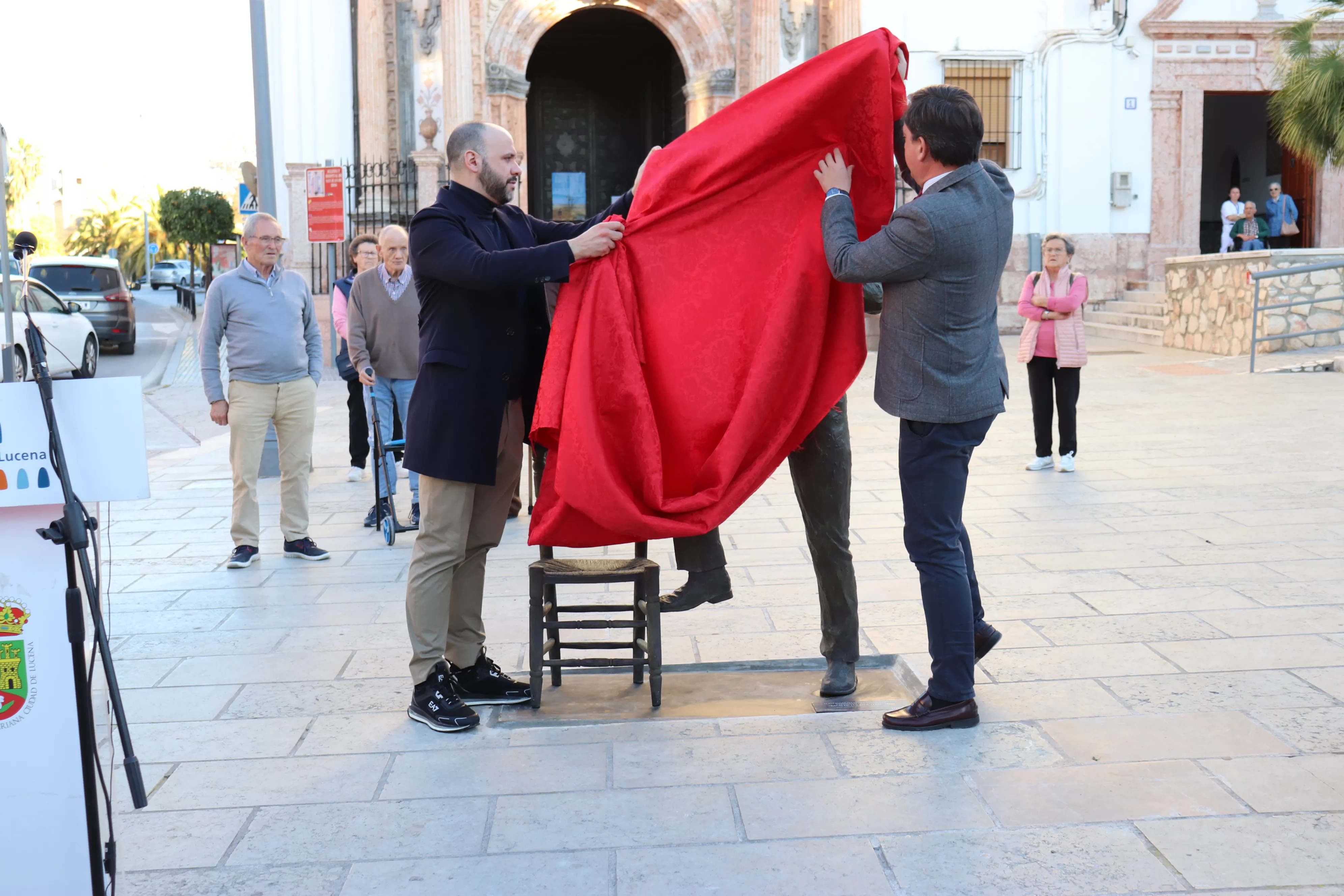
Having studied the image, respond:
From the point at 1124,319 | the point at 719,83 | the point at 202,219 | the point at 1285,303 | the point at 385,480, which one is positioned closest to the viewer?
the point at 385,480

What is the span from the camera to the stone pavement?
3.13 metres

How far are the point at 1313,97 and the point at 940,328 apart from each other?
12.7 meters

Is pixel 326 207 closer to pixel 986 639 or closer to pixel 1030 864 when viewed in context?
pixel 986 639

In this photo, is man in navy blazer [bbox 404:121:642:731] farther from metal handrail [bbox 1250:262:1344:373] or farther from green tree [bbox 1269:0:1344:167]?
green tree [bbox 1269:0:1344:167]

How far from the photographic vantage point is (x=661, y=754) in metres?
3.89

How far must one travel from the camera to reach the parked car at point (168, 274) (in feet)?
169

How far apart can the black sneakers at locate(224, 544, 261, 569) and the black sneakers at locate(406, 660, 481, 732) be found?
9.39ft

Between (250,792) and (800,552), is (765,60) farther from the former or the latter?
(250,792)

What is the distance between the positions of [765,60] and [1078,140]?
18.4ft

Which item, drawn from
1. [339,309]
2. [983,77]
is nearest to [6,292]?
[339,309]

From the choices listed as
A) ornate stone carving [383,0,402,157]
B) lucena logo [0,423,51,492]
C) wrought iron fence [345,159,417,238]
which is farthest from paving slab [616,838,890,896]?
ornate stone carving [383,0,402,157]

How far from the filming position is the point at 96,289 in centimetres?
2217

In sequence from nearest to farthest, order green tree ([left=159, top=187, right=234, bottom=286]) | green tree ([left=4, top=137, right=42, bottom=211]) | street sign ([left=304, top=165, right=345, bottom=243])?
street sign ([left=304, top=165, right=345, bottom=243]), green tree ([left=159, top=187, right=234, bottom=286]), green tree ([left=4, top=137, right=42, bottom=211])

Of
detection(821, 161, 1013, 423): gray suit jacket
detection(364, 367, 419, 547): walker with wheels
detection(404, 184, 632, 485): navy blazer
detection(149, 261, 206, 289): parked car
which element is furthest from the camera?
detection(149, 261, 206, 289): parked car
